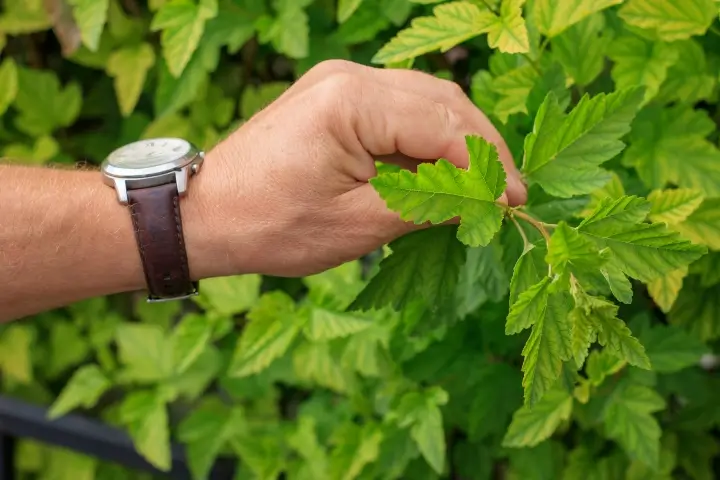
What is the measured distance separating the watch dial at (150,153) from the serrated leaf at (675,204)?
1.87ft

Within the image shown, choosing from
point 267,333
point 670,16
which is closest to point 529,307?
point 670,16

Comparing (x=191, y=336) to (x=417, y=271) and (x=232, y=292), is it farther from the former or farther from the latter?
(x=417, y=271)

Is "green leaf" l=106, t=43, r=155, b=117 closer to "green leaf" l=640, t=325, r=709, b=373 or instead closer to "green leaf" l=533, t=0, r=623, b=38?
"green leaf" l=533, t=0, r=623, b=38

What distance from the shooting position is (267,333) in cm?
126

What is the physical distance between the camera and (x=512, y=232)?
0.89 m

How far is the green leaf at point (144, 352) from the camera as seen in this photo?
1626 millimetres

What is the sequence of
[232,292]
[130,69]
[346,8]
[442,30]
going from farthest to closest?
[130,69] < [232,292] < [346,8] < [442,30]

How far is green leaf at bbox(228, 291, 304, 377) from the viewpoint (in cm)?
124

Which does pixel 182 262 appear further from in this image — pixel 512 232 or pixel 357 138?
pixel 512 232

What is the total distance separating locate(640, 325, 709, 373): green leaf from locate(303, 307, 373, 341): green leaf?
15.2 inches

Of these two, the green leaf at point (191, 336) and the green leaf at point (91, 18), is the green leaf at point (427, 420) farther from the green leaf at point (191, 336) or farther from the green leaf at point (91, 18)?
the green leaf at point (91, 18)

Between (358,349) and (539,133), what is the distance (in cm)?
59

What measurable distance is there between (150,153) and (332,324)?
14.0 inches

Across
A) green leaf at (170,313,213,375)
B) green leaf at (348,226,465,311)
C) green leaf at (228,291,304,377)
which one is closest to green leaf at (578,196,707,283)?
green leaf at (348,226,465,311)
